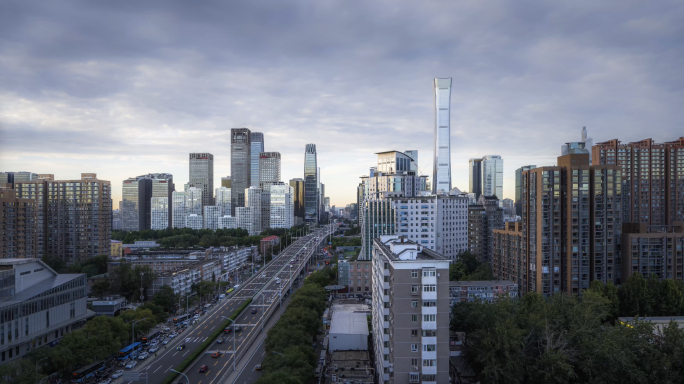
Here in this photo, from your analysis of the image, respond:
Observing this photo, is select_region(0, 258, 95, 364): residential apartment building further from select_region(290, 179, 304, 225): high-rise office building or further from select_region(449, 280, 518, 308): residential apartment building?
select_region(290, 179, 304, 225): high-rise office building

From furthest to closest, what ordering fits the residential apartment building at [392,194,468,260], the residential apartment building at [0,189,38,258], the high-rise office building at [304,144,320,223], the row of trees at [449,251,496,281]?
the high-rise office building at [304,144,320,223] < the residential apartment building at [392,194,468,260] < the residential apartment building at [0,189,38,258] < the row of trees at [449,251,496,281]

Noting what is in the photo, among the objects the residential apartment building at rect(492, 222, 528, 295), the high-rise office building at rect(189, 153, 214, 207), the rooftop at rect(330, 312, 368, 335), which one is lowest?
the rooftop at rect(330, 312, 368, 335)

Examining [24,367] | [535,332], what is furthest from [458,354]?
[24,367]

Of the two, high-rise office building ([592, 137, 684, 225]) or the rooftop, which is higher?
high-rise office building ([592, 137, 684, 225])

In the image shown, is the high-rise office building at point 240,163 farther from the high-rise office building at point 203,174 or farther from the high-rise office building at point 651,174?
the high-rise office building at point 651,174

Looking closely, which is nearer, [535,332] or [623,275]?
[535,332]

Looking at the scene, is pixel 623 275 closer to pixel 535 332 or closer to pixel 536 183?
pixel 536 183

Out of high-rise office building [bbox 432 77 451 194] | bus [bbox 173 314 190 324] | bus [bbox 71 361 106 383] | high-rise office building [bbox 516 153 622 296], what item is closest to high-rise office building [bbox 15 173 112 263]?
bus [bbox 173 314 190 324]
